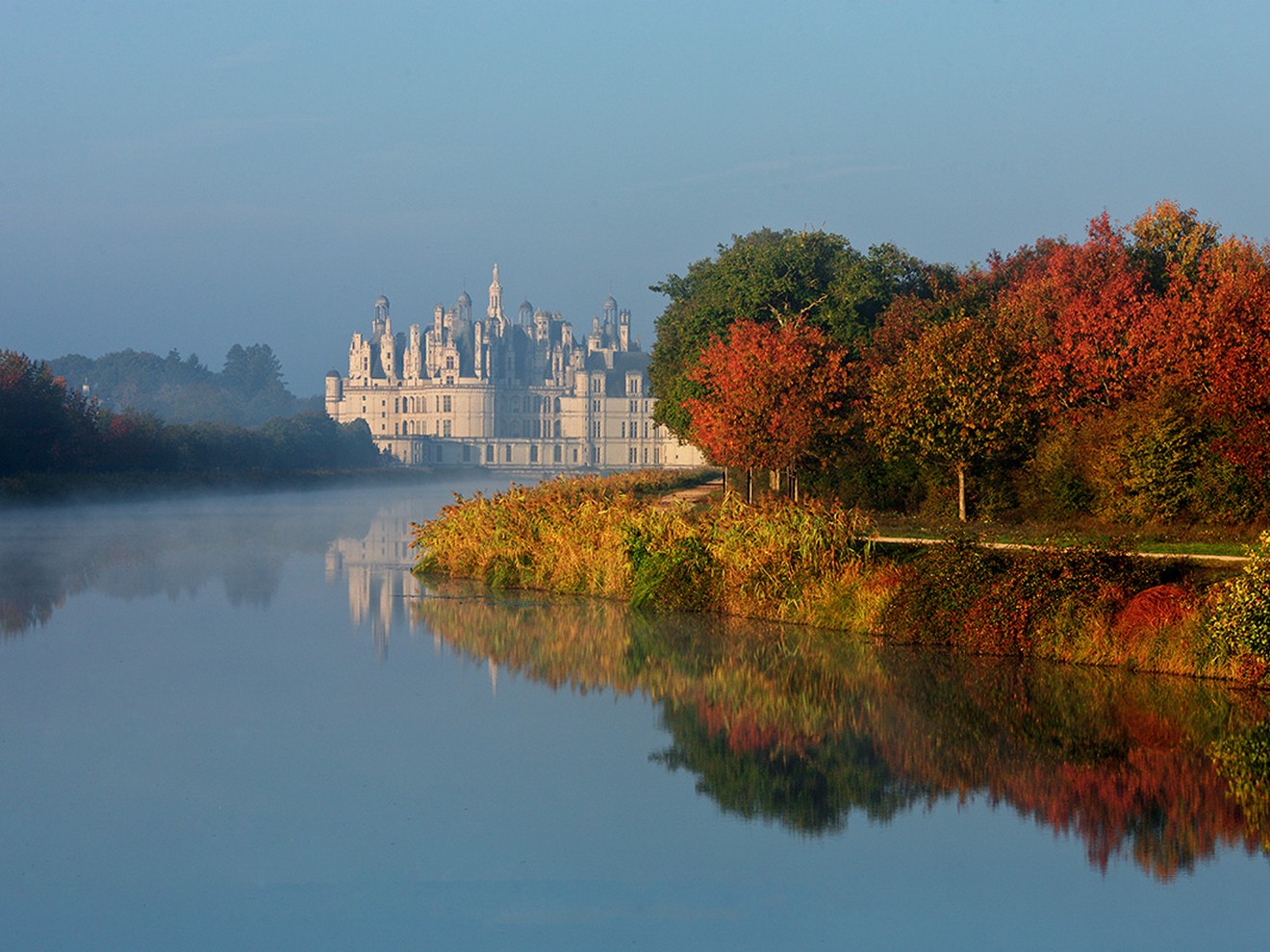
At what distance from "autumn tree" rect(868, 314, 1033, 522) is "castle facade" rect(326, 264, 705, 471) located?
130 metres

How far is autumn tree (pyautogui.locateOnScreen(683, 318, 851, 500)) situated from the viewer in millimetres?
29156

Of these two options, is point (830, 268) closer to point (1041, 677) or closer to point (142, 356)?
point (1041, 677)

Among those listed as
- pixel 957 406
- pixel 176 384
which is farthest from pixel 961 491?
pixel 176 384

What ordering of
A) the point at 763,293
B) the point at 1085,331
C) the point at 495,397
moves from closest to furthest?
1. the point at 1085,331
2. the point at 763,293
3. the point at 495,397

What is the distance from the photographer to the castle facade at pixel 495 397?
161000 millimetres

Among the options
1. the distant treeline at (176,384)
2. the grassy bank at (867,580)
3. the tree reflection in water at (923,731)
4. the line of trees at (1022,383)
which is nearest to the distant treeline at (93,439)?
the line of trees at (1022,383)

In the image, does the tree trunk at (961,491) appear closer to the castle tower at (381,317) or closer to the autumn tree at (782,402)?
the autumn tree at (782,402)

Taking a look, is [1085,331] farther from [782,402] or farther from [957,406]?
[782,402]

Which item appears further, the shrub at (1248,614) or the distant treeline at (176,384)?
the distant treeline at (176,384)

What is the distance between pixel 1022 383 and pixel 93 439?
38.0 metres

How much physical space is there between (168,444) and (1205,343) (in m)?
48.2

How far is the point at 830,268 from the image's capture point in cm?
4028

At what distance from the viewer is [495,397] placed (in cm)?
16338

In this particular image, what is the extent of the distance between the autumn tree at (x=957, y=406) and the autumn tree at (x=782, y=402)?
2.29 meters
